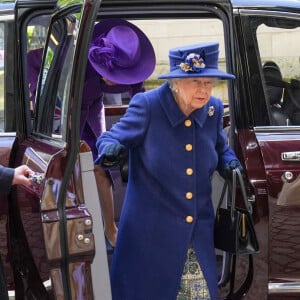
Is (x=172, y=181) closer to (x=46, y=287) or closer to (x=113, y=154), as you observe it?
(x=113, y=154)

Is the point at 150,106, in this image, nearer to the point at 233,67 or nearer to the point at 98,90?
the point at 233,67

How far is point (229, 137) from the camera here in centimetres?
314

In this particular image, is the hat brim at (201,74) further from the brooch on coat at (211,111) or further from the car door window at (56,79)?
the car door window at (56,79)

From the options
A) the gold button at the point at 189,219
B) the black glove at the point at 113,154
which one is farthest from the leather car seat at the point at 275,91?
the black glove at the point at 113,154

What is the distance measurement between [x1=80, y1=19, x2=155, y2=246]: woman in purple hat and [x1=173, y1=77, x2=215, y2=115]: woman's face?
80 cm

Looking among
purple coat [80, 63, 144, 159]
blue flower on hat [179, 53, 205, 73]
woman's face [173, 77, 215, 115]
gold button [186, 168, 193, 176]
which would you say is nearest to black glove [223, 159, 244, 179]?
gold button [186, 168, 193, 176]

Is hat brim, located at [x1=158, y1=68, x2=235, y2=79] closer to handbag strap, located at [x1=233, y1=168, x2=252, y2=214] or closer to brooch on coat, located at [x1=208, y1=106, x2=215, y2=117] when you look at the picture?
brooch on coat, located at [x1=208, y1=106, x2=215, y2=117]

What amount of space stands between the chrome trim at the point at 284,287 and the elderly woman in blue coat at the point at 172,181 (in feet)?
1.53

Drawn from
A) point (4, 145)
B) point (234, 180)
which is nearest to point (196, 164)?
point (234, 180)

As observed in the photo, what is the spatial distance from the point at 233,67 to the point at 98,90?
3.22 feet

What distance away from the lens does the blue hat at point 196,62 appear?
8.19ft

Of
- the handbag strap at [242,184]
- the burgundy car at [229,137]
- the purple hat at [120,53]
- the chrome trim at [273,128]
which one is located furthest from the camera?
the purple hat at [120,53]

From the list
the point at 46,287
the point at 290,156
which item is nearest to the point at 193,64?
the point at 290,156

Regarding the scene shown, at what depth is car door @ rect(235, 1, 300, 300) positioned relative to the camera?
291 cm
